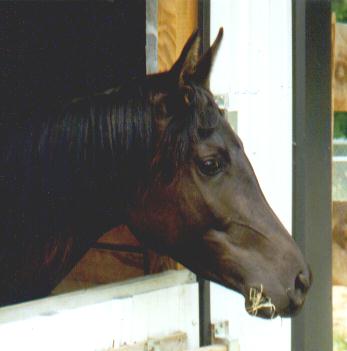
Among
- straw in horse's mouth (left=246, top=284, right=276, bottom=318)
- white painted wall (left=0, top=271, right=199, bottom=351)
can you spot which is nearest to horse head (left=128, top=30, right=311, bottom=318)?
straw in horse's mouth (left=246, top=284, right=276, bottom=318)

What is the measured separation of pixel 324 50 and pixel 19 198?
1208 mm

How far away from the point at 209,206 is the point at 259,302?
288mm

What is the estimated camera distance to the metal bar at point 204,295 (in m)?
2.47

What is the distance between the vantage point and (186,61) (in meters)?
2.04

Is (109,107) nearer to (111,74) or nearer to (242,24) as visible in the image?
(242,24)

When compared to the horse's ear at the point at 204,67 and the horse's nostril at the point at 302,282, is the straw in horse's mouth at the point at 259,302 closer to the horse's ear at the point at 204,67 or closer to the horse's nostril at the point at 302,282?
the horse's nostril at the point at 302,282

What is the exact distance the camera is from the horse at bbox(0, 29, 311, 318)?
2029mm

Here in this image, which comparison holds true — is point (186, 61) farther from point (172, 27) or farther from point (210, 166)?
point (172, 27)

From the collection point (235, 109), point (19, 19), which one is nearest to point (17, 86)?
point (19, 19)

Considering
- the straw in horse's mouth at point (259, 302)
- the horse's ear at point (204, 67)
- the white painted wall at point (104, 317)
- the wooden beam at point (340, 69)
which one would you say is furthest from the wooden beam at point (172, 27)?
the wooden beam at point (340, 69)

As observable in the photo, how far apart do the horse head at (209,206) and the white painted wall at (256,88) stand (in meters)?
0.40

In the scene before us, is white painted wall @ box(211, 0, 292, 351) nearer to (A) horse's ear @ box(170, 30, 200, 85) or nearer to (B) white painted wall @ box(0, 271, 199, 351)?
(B) white painted wall @ box(0, 271, 199, 351)

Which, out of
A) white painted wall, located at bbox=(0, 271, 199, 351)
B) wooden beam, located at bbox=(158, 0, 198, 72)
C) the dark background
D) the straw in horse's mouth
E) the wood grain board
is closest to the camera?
white painted wall, located at bbox=(0, 271, 199, 351)

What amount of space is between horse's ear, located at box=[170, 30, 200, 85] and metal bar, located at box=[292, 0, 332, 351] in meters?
0.58
